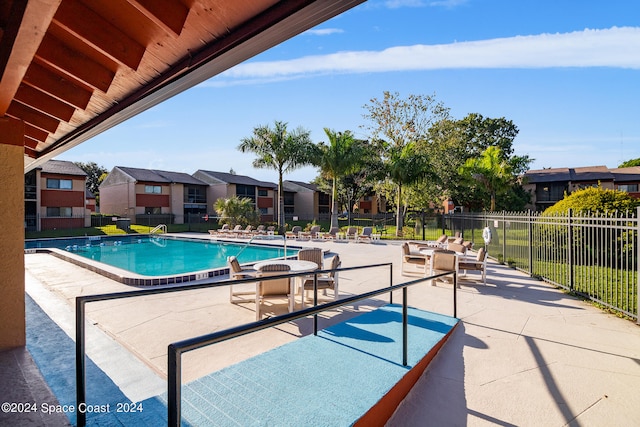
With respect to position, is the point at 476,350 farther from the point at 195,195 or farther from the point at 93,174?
the point at 93,174

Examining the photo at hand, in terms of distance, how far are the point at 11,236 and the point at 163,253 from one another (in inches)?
607

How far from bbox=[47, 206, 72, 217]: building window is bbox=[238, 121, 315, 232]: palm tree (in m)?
17.6

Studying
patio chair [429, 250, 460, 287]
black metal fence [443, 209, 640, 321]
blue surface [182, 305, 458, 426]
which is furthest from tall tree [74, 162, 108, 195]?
blue surface [182, 305, 458, 426]

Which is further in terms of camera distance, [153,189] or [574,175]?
[574,175]

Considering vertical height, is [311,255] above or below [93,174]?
below

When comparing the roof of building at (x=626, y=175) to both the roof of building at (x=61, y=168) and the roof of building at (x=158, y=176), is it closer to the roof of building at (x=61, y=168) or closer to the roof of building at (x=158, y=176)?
the roof of building at (x=158, y=176)

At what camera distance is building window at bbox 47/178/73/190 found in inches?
1195

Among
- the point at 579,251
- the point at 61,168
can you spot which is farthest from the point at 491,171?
the point at 61,168

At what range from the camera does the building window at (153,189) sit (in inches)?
1471

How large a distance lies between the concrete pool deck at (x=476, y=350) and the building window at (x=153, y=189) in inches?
1271

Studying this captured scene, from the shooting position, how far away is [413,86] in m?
29.7

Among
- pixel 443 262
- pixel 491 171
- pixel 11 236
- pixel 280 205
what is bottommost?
pixel 443 262

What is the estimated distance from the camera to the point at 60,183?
3105 centimetres

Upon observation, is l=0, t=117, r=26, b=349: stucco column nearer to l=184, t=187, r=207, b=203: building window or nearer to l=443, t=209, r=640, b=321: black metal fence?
l=443, t=209, r=640, b=321: black metal fence
